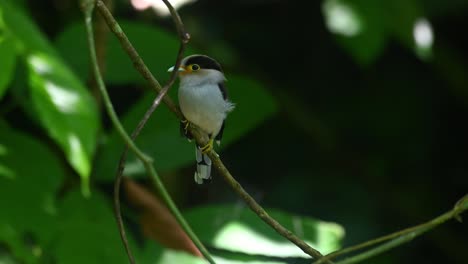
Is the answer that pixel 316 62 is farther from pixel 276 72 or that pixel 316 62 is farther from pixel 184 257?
pixel 184 257

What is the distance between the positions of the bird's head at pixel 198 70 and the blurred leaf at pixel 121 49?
1.35ft

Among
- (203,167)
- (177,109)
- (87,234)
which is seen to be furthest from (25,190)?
(177,109)

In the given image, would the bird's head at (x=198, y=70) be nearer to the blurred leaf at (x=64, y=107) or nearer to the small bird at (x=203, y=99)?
the small bird at (x=203, y=99)

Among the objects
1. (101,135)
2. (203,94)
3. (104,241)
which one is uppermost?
(203,94)

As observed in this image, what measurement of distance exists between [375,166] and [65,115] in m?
1.79

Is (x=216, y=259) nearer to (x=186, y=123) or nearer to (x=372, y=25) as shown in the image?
(x=186, y=123)

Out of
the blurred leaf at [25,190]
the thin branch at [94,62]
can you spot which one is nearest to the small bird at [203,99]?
the thin branch at [94,62]

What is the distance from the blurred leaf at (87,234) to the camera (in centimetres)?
165

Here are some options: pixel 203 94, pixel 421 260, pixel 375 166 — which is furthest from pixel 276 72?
pixel 203 94

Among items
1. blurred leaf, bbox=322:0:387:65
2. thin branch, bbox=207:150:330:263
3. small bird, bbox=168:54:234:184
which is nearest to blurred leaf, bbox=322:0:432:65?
blurred leaf, bbox=322:0:387:65

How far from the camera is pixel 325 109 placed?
284cm

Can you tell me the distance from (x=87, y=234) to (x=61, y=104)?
40 cm

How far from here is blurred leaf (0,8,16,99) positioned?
139cm

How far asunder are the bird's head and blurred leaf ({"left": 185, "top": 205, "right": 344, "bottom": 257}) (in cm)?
55
